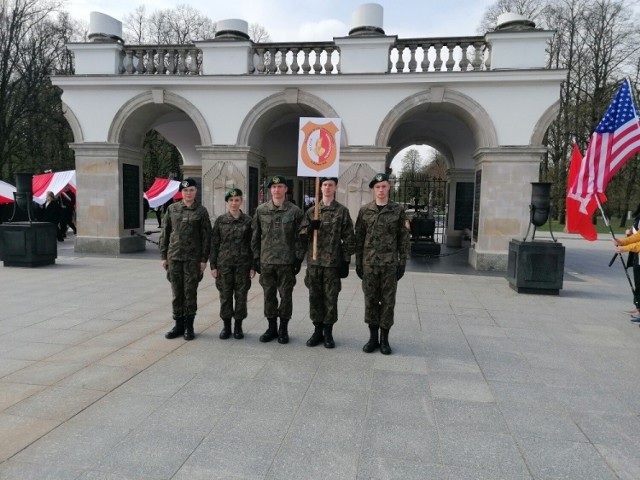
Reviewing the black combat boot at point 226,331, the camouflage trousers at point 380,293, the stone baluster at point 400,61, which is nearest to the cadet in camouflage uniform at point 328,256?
the camouflage trousers at point 380,293

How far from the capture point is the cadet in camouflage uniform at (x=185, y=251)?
505 centimetres

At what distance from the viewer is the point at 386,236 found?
Answer: 15.4 feet

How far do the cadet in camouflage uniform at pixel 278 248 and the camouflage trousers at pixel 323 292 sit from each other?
218 mm

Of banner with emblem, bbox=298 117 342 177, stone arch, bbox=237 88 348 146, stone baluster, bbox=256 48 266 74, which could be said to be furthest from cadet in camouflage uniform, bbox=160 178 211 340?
stone baluster, bbox=256 48 266 74

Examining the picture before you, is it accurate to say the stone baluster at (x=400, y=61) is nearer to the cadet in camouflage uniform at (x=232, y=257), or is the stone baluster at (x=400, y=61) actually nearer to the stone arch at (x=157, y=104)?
the stone arch at (x=157, y=104)

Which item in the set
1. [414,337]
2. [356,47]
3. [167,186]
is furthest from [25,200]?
[414,337]

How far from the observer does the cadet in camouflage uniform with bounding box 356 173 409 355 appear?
4.70m

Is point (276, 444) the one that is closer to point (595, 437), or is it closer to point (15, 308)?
point (595, 437)

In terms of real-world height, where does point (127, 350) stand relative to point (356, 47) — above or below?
below

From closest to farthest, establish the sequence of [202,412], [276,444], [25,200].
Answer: [276,444]
[202,412]
[25,200]

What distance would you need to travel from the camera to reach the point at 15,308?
6.34 meters

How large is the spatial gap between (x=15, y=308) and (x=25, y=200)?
4.86 metres

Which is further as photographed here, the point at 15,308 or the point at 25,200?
the point at 25,200

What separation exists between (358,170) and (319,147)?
597 centimetres
